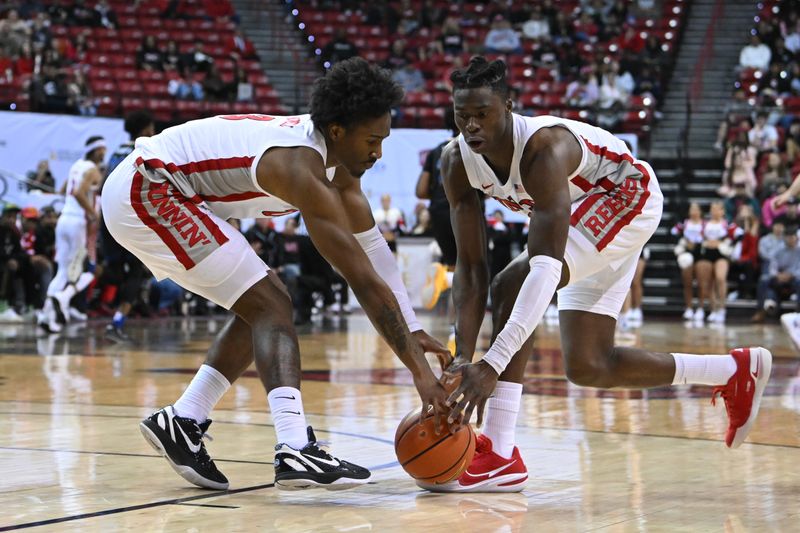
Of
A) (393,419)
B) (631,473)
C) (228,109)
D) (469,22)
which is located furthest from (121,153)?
(469,22)

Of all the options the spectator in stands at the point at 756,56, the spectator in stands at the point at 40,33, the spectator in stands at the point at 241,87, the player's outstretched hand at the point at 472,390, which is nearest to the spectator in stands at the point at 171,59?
the spectator in stands at the point at 241,87

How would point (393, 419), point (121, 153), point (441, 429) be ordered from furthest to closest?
1. point (121, 153)
2. point (393, 419)
3. point (441, 429)

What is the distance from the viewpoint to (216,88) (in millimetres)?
19078

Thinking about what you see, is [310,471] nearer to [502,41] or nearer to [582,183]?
[582,183]

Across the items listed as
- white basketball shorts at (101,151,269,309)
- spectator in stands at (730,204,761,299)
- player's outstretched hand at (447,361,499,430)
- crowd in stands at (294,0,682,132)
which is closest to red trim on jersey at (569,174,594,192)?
player's outstretched hand at (447,361,499,430)

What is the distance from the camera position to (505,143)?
413cm

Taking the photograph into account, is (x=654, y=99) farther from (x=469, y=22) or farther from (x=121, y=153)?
(x=121, y=153)

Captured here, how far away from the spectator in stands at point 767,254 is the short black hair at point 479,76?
11.9 metres

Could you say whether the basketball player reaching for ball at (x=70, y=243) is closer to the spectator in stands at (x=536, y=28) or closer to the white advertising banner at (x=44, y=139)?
the white advertising banner at (x=44, y=139)

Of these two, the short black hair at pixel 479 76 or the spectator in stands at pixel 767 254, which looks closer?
the short black hair at pixel 479 76

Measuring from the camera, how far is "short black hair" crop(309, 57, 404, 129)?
3791mm

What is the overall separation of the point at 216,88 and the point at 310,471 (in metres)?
16.0

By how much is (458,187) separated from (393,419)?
1.68 m

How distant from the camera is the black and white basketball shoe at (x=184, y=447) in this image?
13.0 feet
